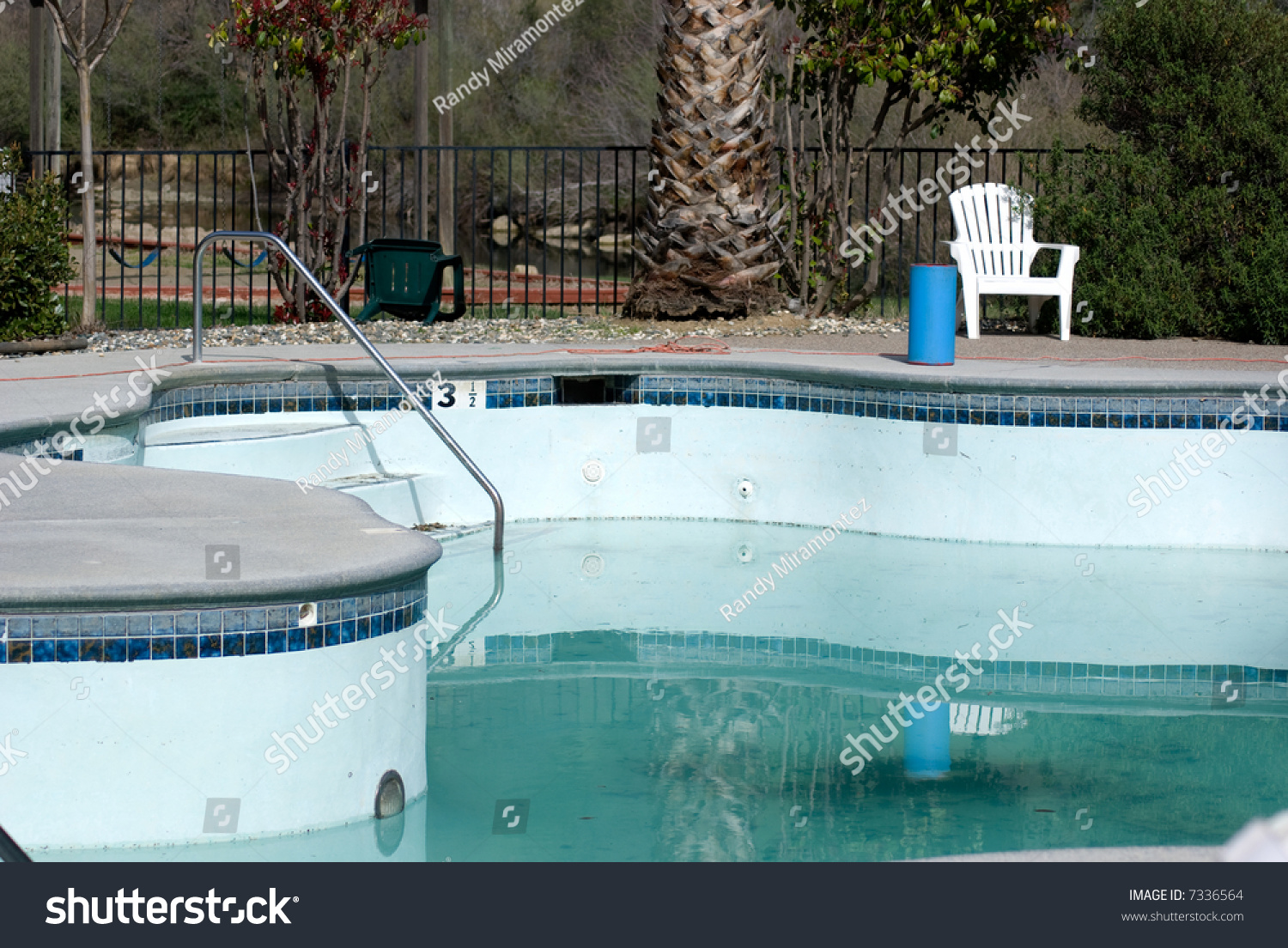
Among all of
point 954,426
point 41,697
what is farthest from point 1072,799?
point 954,426

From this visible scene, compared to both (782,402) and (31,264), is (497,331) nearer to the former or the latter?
(782,402)

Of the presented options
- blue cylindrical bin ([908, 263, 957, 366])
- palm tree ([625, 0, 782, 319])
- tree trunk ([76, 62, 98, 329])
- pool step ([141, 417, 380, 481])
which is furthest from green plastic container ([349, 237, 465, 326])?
blue cylindrical bin ([908, 263, 957, 366])

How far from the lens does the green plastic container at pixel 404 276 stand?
33.2 feet

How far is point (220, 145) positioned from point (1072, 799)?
23135 mm

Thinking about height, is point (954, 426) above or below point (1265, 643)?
above

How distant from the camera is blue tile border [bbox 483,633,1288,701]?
538 cm

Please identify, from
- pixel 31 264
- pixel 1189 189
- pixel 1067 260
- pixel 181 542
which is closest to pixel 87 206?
pixel 31 264

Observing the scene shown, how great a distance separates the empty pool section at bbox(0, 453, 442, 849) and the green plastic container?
6.28 meters

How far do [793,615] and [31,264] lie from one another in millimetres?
5080

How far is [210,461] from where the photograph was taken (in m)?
6.92

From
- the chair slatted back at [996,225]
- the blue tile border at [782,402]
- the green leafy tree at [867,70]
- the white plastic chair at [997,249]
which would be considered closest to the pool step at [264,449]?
the blue tile border at [782,402]

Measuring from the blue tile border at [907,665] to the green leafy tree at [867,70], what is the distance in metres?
5.25

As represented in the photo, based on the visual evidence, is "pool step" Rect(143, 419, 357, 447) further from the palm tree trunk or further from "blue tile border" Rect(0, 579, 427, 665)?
"blue tile border" Rect(0, 579, 427, 665)

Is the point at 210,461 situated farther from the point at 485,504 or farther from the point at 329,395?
the point at 485,504
